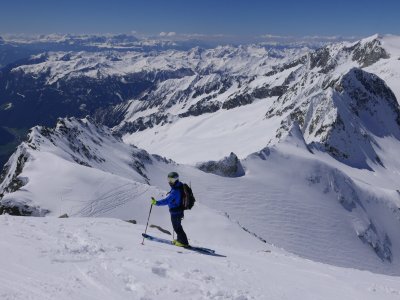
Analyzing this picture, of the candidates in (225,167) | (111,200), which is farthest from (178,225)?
(225,167)

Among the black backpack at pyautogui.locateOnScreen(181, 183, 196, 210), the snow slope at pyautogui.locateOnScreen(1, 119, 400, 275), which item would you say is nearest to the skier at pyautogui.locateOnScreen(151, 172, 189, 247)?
the black backpack at pyautogui.locateOnScreen(181, 183, 196, 210)

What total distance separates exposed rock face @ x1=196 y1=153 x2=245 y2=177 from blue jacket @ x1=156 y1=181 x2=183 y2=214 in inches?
1984

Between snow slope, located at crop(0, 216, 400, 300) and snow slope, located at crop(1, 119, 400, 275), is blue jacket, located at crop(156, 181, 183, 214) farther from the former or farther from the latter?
snow slope, located at crop(1, 119, 400, 275)

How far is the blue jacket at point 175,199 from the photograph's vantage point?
1730cm

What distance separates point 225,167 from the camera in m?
68.2

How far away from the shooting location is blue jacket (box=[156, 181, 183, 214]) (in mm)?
Result: 17297

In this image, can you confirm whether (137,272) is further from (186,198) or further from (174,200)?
(174,200)

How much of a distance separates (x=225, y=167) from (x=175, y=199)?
167 ft

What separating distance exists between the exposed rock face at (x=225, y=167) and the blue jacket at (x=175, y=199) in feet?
165

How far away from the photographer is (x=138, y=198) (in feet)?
122

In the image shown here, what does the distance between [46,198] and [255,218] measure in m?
29.5

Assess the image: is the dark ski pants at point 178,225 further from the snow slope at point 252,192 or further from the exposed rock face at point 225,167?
the exposed rock face at point 225,167

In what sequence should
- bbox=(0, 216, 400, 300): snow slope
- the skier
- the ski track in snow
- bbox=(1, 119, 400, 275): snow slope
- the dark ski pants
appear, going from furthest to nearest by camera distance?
1. bbox=(1, 119, 400, 275): snow slope
2. the ski track in snow
3. the dark ski pants
4. the skier
5. bbox=(0, 216, 400, 300): snow slope

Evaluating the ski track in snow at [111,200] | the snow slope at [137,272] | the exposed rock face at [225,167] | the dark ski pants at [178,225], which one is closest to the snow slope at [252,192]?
the ski track in snow at [111,200]
